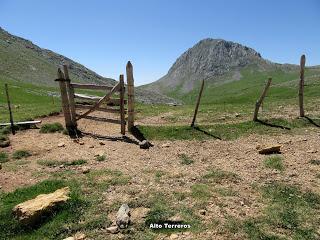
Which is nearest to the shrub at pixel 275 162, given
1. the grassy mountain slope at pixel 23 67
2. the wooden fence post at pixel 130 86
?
the wooden fence post at pixel 130 86

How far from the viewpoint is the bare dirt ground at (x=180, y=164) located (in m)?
10.4

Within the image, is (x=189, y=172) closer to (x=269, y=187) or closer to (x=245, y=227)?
(x=269, y=187)

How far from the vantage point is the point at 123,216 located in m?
9.20

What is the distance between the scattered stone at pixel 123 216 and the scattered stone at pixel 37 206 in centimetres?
179

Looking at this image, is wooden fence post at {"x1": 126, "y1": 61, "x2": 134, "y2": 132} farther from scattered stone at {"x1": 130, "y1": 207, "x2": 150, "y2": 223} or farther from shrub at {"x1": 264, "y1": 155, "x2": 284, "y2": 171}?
scattered stone at {"x1": 130, "y1": 207, "x2": 150, "y2": 223}

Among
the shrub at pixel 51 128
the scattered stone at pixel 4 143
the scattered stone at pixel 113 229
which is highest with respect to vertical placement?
the shrub at pixel 51 128

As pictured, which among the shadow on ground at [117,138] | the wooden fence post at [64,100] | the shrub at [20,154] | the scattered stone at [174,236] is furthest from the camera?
the wooden fence post at [64,100]

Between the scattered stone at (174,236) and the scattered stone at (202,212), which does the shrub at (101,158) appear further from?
the scattered stone at (174,236)

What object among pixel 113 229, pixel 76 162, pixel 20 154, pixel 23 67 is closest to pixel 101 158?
pixel 76 162

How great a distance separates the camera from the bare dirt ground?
34.2 feet

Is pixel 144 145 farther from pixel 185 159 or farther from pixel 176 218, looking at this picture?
pixel 176 218

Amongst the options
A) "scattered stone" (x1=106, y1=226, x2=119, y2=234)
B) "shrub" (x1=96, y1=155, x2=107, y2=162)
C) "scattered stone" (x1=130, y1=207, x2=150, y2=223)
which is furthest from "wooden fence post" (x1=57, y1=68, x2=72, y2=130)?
"scattered stone" (x1=106, y1=226, x2=119, y2=234)

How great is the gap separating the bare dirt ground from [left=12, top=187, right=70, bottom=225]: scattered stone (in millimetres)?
1340

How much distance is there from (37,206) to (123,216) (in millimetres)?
2438
